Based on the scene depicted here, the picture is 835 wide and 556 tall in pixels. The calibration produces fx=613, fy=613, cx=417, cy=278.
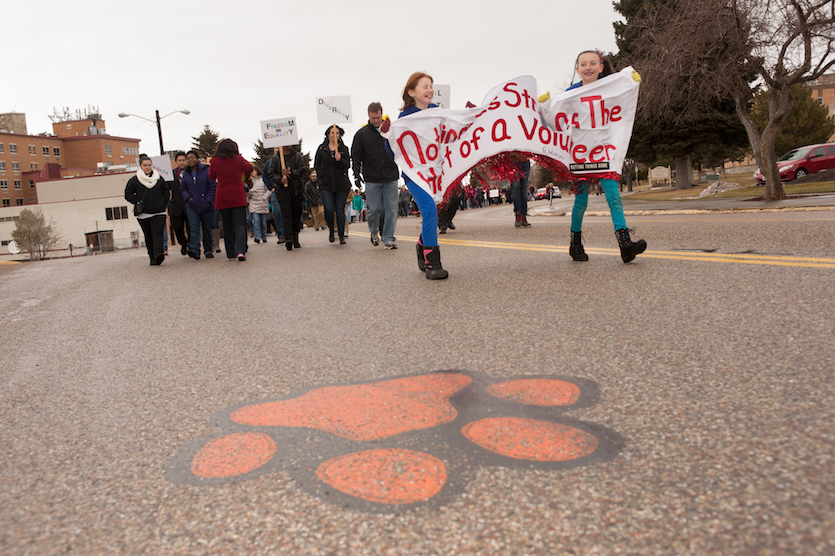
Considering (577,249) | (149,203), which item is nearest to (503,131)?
(577,249)

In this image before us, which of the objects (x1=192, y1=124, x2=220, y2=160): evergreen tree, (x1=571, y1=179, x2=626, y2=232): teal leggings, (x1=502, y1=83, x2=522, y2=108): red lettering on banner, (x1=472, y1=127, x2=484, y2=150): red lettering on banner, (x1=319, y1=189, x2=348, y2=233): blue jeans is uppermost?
(x1=192, y1=124, x2=220, y2=160): evergreen tree

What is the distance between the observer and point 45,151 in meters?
113

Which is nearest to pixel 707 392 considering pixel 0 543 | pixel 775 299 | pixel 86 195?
pixel 775 299

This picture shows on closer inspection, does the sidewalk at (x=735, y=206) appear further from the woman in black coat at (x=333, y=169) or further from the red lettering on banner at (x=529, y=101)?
the red lettering on banner at (x=529, y=101)

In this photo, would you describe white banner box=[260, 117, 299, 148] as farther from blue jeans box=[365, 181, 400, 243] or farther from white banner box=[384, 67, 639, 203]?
white banner box=[384, 67, 639, 203]

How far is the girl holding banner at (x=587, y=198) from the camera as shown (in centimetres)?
588

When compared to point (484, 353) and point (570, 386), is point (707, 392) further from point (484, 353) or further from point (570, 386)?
point (484, 353)

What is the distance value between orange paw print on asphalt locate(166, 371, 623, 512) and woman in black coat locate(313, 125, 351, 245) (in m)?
8.79

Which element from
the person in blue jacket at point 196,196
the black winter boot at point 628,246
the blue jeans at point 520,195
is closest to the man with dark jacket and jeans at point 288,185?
the person in blue jacket at point 196,196

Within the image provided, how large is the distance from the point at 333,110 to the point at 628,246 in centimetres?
879

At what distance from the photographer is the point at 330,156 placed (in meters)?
11.2

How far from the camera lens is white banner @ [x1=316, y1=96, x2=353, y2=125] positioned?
1304 cm

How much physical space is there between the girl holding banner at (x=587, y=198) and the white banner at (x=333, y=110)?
7547mm

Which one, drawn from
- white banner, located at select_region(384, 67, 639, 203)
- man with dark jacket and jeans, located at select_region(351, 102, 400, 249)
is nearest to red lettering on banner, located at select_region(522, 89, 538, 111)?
white banner, located at select_region(384, 67, 639, 203)
